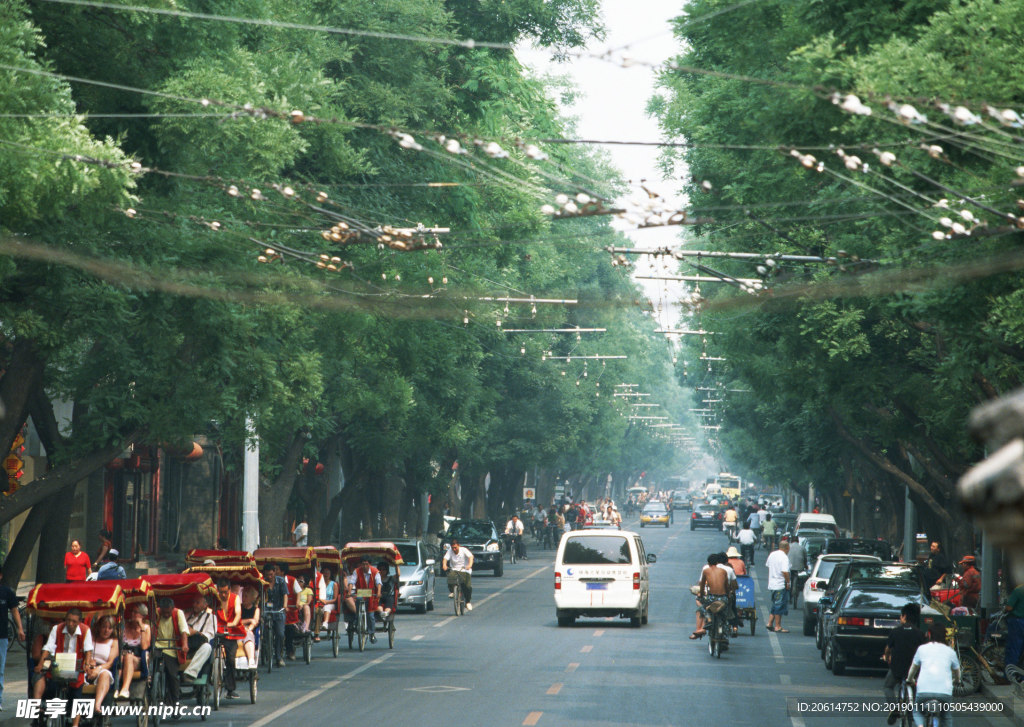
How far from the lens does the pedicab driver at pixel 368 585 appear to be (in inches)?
1008

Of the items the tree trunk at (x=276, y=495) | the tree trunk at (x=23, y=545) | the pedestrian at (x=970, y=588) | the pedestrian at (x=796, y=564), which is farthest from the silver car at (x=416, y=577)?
the pedestrian at (x=970, y=588)

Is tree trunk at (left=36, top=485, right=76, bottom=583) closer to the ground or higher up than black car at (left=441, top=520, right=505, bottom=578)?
higher up

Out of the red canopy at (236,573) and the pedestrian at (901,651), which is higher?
the red canopy at (236,573)

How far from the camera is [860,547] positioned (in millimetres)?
38469

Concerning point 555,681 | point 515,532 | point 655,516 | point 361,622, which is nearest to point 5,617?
point 555,681

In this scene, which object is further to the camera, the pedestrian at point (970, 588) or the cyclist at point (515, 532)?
the cyclist at point (515, 532)

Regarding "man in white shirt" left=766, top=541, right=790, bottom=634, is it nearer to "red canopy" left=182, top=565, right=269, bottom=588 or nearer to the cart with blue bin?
the cart with blue bin

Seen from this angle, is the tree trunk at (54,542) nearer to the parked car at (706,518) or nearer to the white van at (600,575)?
the white van at (600,575)

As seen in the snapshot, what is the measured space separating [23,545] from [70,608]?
27.1 feet

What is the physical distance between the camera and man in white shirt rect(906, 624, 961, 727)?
45.2 ft

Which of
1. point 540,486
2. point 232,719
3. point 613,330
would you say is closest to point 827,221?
point 232,719

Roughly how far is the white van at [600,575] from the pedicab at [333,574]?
540 cm

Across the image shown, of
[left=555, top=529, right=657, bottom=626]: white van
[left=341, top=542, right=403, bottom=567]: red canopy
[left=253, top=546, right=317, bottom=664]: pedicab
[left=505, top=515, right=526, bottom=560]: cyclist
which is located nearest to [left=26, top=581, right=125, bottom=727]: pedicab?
[left=253, top=546, right=317, bottom=664]: pedicab

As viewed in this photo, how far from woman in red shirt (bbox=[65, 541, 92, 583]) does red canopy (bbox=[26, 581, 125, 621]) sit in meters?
7.29
